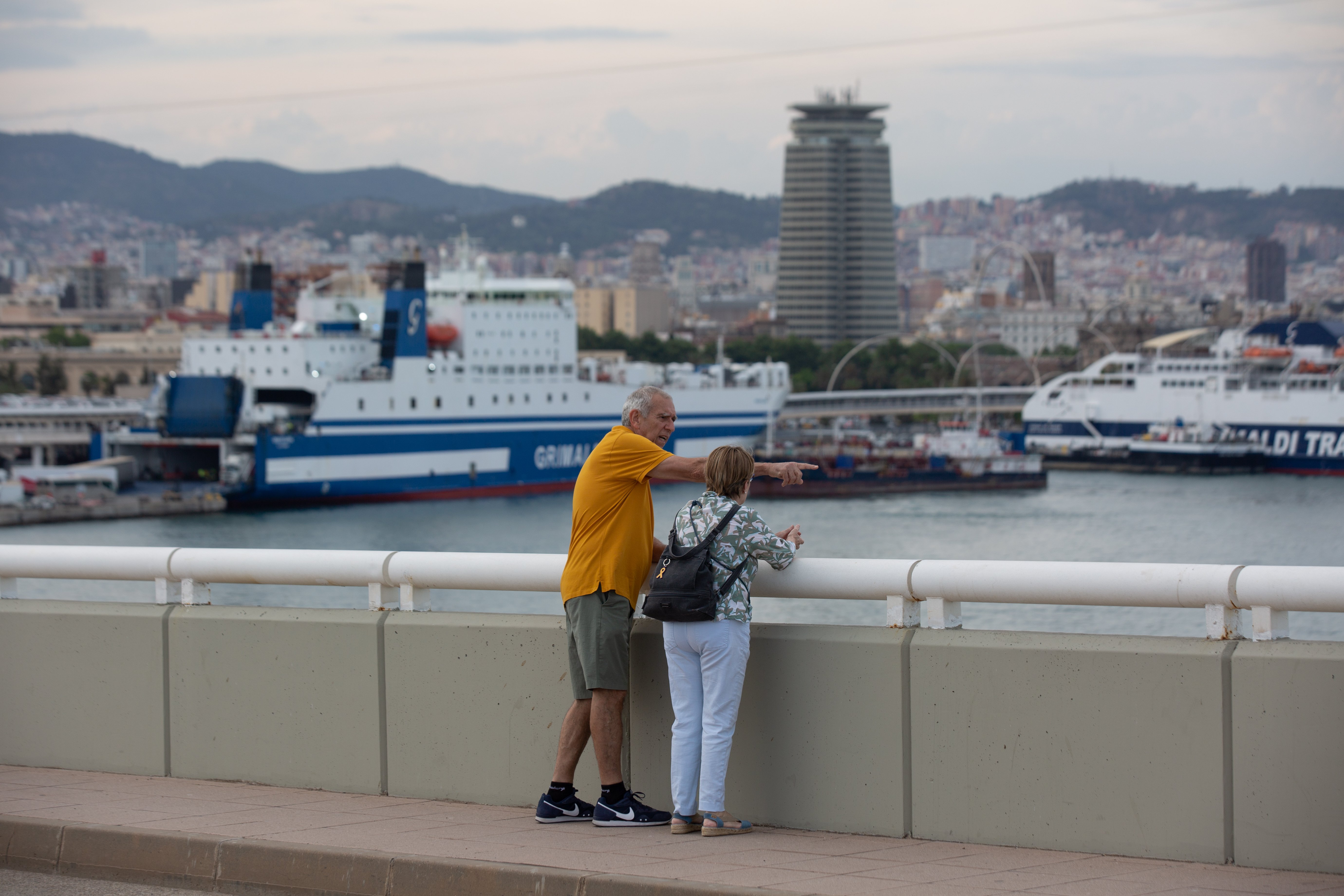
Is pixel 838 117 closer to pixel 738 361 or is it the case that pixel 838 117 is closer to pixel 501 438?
pixel 738 361

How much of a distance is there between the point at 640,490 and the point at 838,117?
626 feet

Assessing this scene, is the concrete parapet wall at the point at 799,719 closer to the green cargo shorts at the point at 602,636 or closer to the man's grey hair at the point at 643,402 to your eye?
the green cargo shorts at the point at 602,636

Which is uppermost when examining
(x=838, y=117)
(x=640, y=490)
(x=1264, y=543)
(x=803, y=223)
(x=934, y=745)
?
(x=838, y=117)

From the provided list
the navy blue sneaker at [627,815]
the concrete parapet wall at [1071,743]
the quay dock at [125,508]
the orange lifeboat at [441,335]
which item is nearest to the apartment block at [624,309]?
the orange lifeboat at [441,335]

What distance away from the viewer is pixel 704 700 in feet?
12.6

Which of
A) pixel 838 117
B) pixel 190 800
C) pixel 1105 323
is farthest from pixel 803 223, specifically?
pixel 190 800

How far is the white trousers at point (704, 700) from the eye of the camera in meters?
3.76

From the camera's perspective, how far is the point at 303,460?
4425cm

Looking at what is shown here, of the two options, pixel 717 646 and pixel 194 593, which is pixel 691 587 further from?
pixel 194 593

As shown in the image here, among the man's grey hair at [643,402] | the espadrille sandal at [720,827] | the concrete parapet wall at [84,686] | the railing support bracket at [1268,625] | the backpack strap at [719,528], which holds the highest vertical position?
the man's grey hair at [643,402]

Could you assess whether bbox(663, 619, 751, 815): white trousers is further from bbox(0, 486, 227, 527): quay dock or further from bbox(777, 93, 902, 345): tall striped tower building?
bbox(777, 93, 902, 345): tall striped tower building

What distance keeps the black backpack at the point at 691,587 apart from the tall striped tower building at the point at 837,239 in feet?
578

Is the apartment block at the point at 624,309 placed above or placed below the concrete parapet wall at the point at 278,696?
above

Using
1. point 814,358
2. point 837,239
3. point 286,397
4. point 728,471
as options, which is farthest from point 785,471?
point 837,239
